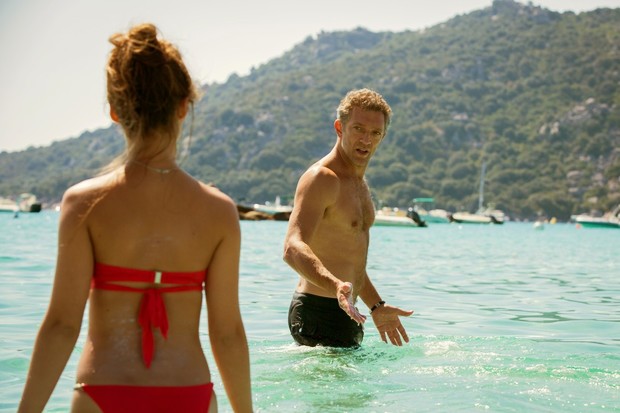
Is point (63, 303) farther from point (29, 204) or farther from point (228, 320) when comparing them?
point (29, 204)

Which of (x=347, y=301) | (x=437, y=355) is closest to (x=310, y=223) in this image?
(x=347, y=301)

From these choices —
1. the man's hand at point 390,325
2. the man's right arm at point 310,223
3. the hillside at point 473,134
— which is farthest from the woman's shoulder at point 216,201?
the hillside at point 473,134

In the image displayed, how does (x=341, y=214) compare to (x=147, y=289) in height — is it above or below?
above

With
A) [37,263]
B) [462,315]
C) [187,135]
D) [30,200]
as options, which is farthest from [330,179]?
[30,200]

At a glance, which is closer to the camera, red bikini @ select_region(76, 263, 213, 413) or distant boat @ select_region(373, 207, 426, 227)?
red bikini @ select_region(76, 263, 213, 413)

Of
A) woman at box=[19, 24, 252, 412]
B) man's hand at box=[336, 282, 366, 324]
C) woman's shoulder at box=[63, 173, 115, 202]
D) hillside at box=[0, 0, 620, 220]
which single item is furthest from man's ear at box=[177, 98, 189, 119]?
hillside at box=[0, 0, 620, 220]

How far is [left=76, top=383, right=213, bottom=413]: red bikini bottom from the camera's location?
2.38 m

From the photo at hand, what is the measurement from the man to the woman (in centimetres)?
318

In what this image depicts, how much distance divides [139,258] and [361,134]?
3.71m

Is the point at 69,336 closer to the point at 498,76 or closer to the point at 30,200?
the point at 30,200

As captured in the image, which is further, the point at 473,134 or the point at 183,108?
the point at 473,134

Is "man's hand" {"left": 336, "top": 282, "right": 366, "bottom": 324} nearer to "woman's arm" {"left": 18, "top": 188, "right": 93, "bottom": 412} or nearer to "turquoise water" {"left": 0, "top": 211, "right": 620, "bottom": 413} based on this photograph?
"turquoise water" {"left": 0, "top": 211, "right": 620, "bottom": 413}

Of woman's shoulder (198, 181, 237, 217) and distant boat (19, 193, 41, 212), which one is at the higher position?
woman's shoulder (198, 181, 237, 217)

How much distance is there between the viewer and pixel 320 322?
Answer: 20.2ft
